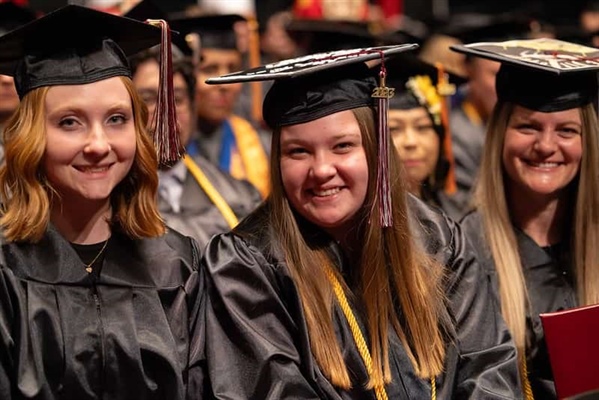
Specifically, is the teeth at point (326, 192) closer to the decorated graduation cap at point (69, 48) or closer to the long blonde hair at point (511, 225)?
the decorated graduation cap at point (69, 48)

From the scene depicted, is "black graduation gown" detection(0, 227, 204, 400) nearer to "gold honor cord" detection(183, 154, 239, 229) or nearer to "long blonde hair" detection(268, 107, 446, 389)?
"long blonde hair" detection(268, 107, 446, 389)

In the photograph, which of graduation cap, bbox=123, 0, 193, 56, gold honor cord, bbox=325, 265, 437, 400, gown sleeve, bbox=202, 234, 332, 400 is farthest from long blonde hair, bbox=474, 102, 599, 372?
graduation cap, bbox=123, 0, 193, 56

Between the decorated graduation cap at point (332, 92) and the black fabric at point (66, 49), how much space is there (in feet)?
0.89

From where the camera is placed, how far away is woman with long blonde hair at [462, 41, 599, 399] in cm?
312

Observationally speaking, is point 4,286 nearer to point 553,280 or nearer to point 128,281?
point 128,281

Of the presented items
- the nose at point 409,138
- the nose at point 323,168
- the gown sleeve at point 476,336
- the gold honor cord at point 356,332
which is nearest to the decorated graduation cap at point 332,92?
the nose at point 323,168

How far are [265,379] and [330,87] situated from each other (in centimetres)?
79

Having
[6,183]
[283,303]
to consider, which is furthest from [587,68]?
[6,183]

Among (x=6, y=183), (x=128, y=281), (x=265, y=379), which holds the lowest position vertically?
(x=265, y=379)

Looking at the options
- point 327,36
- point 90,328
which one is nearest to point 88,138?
point 90,328

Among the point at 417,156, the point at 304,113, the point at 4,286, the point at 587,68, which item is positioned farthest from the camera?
the point at 417,156

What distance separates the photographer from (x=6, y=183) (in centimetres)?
265

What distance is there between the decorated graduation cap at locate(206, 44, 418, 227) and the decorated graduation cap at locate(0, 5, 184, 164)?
25 cm

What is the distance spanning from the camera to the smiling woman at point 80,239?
256 centimetres
